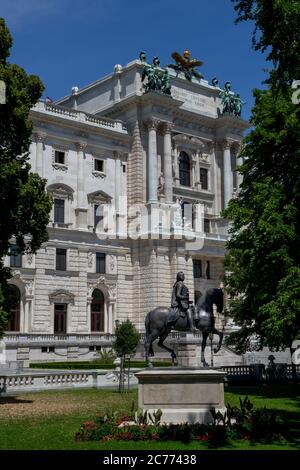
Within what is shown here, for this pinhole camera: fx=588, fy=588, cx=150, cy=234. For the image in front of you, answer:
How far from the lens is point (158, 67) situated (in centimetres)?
6144

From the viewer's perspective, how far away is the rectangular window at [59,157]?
182 ft

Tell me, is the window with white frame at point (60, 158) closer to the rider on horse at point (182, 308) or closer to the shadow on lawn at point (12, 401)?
the shadow on lawn at point (12, 401)

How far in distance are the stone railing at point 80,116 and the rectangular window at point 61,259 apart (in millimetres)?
12891

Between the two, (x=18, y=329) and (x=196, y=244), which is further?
(x=196, y=244)

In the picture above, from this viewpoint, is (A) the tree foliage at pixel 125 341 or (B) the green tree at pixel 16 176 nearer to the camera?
(B) the green tree at pixel 16 176

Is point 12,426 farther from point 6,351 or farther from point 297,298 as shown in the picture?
point 6,351

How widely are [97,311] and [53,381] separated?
26094 millimetres

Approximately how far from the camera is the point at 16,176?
2595 cm

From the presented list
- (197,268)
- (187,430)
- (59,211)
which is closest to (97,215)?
(59,211)

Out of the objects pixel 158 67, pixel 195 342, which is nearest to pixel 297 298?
pixel 195 342

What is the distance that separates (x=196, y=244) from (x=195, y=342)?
13241 mm

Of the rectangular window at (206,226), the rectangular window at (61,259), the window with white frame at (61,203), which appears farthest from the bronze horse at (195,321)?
the rectangular window at (206,226)

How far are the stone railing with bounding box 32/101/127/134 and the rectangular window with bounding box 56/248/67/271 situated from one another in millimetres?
12891

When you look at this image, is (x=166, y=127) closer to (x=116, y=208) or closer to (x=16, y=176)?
(x=116, y=208)
